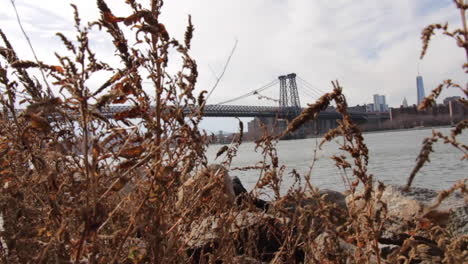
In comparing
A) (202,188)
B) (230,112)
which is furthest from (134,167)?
(230,112)

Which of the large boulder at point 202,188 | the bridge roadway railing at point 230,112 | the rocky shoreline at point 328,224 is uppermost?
the bridge roadway railing at point 230,112

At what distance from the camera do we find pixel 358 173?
106 centimetres

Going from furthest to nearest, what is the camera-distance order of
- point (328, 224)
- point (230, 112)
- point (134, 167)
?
point (230, 112) < point (328, 224) < point (134, 167)

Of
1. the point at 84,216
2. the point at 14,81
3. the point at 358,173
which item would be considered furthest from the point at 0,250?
the point at 358,173

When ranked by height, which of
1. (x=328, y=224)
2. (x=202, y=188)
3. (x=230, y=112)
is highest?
(x=230, y=112)

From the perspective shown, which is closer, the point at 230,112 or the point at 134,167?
the point at 134,167

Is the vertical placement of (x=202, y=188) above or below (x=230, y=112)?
below

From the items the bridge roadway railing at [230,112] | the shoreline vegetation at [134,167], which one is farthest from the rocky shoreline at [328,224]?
the bridge roadway railing at [230,112]

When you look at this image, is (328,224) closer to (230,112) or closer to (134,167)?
(134,167)

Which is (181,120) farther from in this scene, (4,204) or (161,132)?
(4,204)

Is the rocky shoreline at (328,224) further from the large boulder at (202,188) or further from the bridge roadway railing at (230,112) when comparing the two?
the bridge roadway railing at (230,112)

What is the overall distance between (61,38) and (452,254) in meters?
1.15

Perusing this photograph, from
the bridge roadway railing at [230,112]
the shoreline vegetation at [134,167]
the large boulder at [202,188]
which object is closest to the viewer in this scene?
the shoreline vegetation at [134,167]

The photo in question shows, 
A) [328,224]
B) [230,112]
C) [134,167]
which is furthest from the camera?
[230,112]
